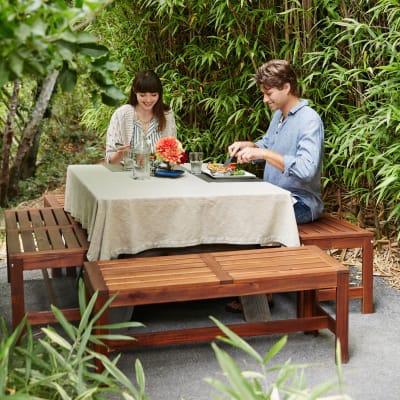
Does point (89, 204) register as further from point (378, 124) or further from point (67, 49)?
point (67, 49)

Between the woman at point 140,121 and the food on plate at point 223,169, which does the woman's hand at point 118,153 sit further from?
the food on plate at point 223,169

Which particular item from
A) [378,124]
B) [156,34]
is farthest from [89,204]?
[156,34]

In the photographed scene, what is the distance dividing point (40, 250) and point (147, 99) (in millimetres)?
1577

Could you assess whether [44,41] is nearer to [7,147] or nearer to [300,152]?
[300,152]

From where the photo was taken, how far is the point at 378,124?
4.18 metres

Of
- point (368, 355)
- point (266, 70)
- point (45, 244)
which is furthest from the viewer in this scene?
point (266, 70)

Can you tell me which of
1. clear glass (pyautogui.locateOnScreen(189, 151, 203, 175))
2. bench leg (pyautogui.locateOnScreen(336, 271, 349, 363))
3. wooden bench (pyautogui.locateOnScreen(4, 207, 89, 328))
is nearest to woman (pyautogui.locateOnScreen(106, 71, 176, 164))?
clear glass (pyautogui.locateOnScreen(189, 151, 203, 175))

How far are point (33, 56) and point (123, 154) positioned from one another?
9.25 feet

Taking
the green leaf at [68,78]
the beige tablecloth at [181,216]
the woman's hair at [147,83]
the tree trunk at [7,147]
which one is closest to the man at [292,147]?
the beige tablecloth at [181,216]

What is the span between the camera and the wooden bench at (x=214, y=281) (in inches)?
113

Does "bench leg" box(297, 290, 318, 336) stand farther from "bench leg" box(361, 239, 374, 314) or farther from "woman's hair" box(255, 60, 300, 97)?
"woman's hair" box(255, 60, 300, 97)

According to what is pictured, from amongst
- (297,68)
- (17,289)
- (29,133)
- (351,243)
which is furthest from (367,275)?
(29,133)

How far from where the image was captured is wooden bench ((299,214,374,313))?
3.71 m

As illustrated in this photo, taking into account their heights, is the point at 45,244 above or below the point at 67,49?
below
